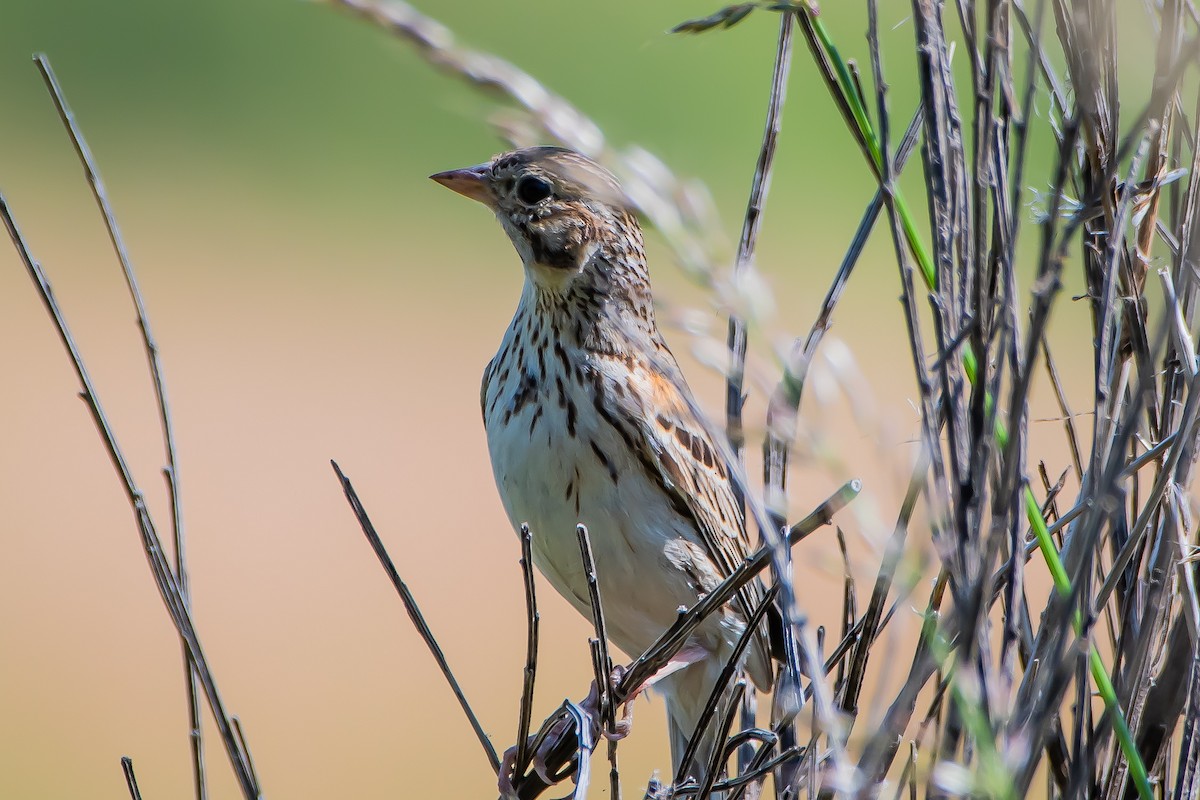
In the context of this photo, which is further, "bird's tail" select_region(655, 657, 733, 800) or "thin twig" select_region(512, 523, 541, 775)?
"bird's tail" select_region(655, 657, 733, 800)

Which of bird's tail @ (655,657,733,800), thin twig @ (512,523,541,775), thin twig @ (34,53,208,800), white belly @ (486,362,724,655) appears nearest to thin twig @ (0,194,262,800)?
thin twig @ (34,53,208,800)

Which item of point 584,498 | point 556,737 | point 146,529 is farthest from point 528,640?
point 584,498

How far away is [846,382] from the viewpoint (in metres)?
0.90

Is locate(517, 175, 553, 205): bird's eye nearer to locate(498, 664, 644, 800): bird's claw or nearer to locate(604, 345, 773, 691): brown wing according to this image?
locate(604, 345, 773, 691): brown wing

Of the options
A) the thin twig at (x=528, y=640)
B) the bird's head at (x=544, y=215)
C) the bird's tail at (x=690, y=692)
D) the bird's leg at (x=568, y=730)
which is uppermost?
the bird's head at (x=544, y=215)

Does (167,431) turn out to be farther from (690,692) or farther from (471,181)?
(690,692)

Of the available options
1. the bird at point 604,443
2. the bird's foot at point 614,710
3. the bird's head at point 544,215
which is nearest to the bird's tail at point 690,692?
the bird at point 604,443

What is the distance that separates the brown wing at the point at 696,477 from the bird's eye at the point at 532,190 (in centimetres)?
46

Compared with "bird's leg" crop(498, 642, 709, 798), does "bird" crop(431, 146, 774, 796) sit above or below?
above

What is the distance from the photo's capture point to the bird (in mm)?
2637

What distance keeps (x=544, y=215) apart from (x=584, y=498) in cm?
65

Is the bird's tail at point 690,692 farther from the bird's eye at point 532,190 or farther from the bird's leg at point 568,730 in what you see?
the bird's eye at point 532,190

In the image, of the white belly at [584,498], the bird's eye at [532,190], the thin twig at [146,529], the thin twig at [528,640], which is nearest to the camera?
the thin twig at [528,640]

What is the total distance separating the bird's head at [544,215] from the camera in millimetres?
2832
